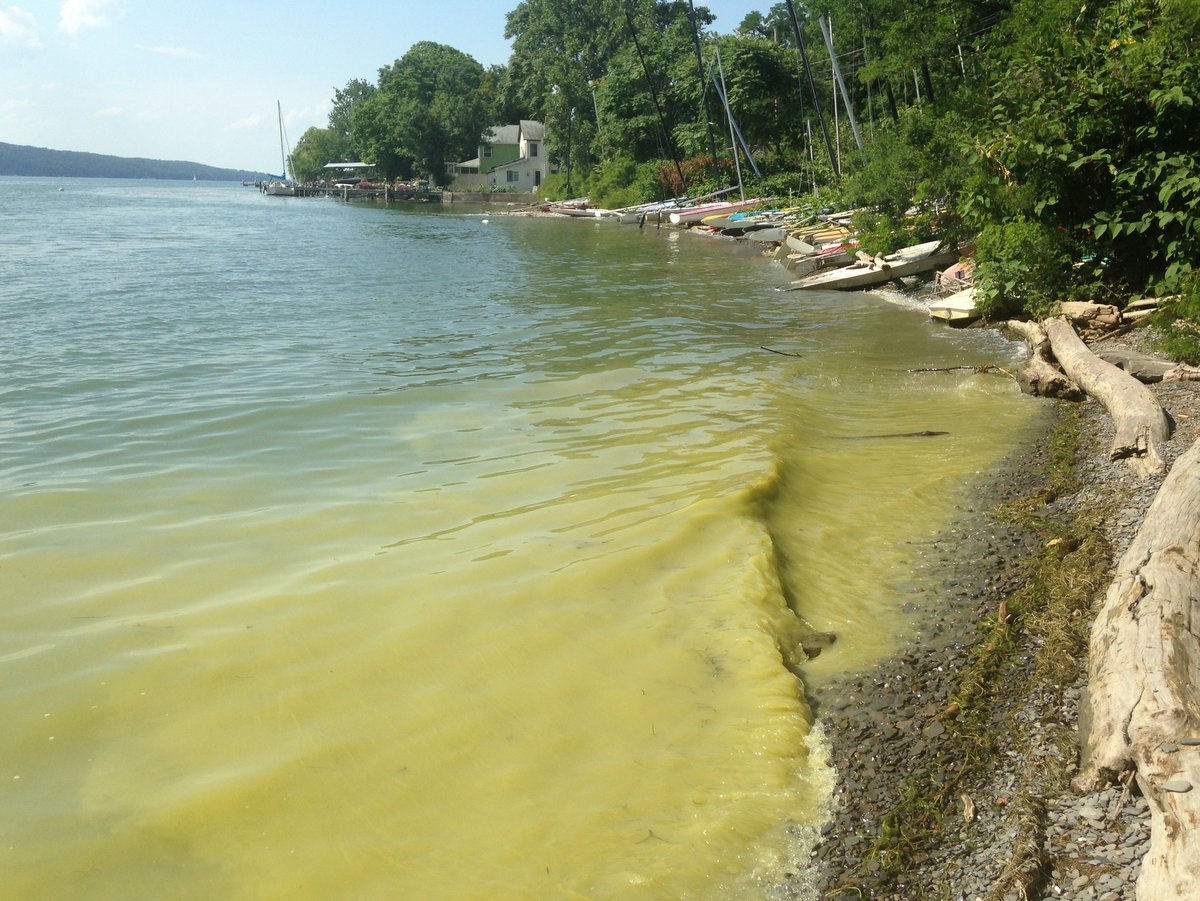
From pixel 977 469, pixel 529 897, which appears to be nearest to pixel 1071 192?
pixel 977 469

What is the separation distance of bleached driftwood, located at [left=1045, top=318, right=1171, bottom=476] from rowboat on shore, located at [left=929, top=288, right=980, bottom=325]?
4.01 m

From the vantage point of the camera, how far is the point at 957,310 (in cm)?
1599

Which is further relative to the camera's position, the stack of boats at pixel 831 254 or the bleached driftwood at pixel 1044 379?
the stack of boats at pixel 831 254

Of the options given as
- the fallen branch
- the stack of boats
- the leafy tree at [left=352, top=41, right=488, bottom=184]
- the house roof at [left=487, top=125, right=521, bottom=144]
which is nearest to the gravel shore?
the fallen branch

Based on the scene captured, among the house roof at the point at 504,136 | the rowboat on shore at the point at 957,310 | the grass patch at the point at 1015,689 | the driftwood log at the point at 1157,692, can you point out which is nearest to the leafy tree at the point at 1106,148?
the rowboat on shore at the point at 957,310

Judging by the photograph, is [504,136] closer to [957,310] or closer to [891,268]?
[891,268]

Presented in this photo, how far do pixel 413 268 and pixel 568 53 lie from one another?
6166 centimetres

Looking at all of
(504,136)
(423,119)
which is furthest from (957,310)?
(504,136)

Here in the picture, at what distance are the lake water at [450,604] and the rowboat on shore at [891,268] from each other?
24.5ft

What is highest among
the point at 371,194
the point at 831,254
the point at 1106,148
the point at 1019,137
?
the point at 371,194

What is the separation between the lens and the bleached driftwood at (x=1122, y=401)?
721 centimetres

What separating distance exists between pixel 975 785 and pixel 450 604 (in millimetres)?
3378

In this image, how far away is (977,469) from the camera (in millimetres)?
8047

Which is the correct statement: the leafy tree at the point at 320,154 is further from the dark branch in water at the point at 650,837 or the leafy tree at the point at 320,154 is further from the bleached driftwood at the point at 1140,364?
the dark branch in water at the point at 650,837
